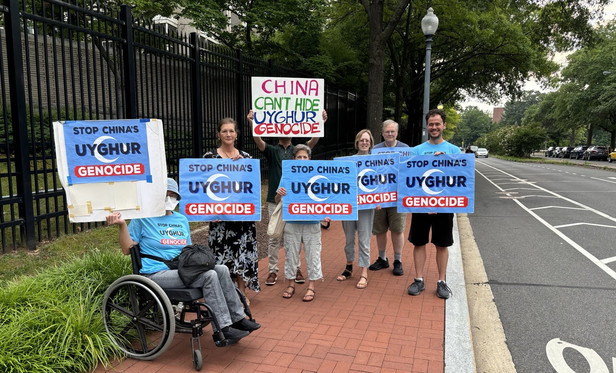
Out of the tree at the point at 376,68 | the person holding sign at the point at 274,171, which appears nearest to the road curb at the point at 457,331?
the person holding sign at the point at 274,171

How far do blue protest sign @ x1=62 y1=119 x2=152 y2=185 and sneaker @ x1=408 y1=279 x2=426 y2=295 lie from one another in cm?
312

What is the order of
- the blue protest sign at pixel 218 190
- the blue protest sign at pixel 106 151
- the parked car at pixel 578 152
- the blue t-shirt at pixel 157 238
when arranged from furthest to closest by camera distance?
the parked car at pixel 578 152 → the blue protest sign at pixel 218 190 → the blue t-shirt at pixel 157 238 → the blue protest sign at pixel 106 151

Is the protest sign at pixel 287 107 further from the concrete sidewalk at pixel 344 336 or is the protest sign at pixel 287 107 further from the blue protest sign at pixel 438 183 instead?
the concrete sidewalk at pixel 344 336

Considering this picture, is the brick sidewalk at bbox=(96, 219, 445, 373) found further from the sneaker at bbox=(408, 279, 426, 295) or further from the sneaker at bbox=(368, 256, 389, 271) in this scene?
the sneaker at bbox=(368, 256, 389, 271)

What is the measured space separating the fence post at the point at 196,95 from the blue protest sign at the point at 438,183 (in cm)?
480

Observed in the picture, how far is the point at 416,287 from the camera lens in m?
5.04

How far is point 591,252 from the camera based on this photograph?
7.29 meters

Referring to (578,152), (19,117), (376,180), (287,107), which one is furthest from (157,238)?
(578,152)

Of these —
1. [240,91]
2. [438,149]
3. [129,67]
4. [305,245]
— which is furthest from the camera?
[240,91]

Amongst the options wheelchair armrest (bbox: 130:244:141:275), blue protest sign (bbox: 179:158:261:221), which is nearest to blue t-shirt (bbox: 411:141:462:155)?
blue protest sign (bbox: 179:158:261:221)

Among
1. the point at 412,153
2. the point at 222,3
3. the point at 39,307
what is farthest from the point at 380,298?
the point at 222,3

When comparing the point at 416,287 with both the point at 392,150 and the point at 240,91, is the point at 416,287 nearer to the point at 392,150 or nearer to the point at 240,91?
the point at 392,150

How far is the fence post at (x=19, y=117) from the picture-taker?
503 cm

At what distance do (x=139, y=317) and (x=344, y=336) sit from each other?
1.76 meters
